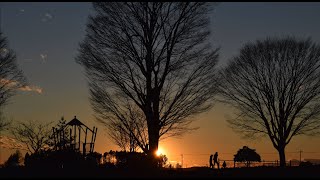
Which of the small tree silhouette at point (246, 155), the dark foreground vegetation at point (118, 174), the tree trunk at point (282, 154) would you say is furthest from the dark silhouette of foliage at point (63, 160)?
the small tree silhouette at point (246, 155)

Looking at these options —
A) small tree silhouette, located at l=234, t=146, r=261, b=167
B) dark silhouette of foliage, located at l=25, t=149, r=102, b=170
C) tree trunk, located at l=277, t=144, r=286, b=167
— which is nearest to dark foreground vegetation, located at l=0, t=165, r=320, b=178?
dark silhouette of foliage, located at l=25, t=149, r=102, b=170

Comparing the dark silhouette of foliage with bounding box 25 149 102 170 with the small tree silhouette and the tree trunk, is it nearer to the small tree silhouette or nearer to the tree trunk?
the tree trunk

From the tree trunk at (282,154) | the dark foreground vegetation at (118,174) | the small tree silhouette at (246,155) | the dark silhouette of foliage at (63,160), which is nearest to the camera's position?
the dark foreground vegetation at (118,174)

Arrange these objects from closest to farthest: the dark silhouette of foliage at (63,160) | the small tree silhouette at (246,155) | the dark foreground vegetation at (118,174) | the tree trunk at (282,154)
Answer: the dark foreground vegetation at (118,174) < the dark silhouette of foliage at (63,160) < the tree trunk at (282,154) < the small tree silhouette at (246,155)

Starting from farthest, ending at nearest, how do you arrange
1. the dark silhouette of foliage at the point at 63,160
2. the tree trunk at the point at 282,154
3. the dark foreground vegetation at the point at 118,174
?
the tree trunk at the point at 282,154 → the dark silhouette of foliage at the point at 63,160 → the dark foreground vegetation at the point at 118,174

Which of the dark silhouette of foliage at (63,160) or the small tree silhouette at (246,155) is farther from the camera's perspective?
the small tree silhouette at (246,155)

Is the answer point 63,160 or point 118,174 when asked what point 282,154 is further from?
Result: point 118,174

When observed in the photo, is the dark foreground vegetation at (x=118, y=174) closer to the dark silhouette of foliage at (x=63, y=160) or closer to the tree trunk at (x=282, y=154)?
the dark silhouette of foliage at (x=63, y=160)

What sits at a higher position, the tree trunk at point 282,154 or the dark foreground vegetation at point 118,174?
the tree trunk at point 282,154

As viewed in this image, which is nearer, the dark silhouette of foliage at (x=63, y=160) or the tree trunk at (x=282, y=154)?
the dark silhouette of foliage at (x=63, y=160)

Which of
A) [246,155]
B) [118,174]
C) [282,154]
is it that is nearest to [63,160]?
[118,174]

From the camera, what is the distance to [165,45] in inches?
1022

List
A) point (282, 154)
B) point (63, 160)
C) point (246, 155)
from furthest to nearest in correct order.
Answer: point (246, 155) < point (282, 154) < point (63, 160)

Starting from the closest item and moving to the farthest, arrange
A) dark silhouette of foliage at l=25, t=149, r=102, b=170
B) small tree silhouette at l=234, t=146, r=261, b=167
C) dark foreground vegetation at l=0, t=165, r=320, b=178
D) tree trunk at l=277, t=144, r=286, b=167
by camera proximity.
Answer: dark foreground vegetation at l=0, t=165, r=320, b=178
dark silhouette of foliage at l=25, t=149, r=102, b=170
tree trunk at l=277, t=144, r=286, b=167
small tree silhouette at l=234, t=146, r=261, b=167
